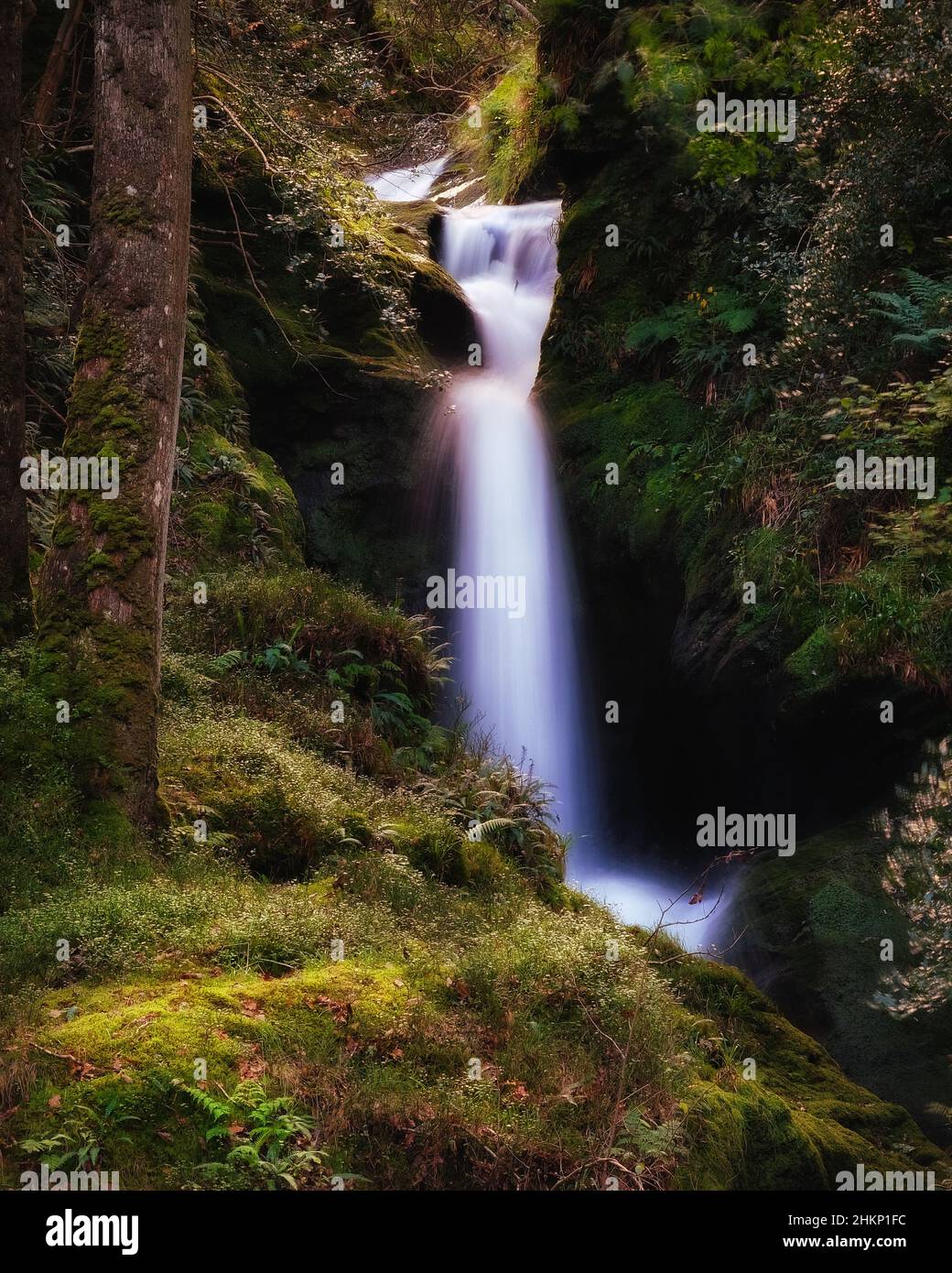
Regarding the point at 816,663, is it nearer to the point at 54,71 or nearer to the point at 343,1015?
the point at 343,1015

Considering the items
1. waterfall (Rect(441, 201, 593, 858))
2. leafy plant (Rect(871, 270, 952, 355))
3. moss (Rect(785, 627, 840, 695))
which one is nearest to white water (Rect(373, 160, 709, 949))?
waterfall (Rect(441, 201, 593, 858))

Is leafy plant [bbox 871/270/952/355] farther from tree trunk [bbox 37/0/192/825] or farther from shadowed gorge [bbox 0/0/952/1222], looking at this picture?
tree trunk [bbox 37/0/192/825]

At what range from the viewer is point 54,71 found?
10523mm

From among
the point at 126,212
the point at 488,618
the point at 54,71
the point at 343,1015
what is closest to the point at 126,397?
the point at 126,212

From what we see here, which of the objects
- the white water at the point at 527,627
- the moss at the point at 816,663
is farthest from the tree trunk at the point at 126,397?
the white water at the point at 527,627

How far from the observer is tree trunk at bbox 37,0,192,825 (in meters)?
5.92

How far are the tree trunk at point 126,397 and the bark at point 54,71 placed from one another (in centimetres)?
518

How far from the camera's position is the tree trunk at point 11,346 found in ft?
21.7

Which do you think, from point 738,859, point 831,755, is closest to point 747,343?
point 831,755

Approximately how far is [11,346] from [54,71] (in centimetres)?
568

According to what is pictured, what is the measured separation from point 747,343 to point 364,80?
5919 mm

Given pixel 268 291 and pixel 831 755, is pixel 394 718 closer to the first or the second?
pixel 831 755

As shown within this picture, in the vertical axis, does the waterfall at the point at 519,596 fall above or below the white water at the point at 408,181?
below

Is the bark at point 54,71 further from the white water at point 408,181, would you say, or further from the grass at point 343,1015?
the white water at point 408,181
